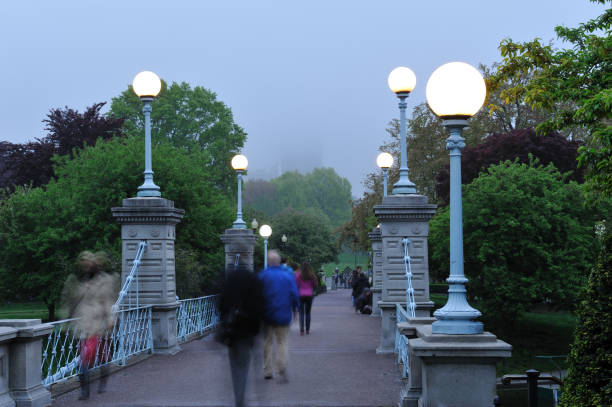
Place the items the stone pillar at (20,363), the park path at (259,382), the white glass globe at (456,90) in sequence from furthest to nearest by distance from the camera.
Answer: the park path at (259,382) → the stone pillar at (20,363) → the white glass globe at (456,90)

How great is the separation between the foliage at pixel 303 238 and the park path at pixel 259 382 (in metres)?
47.0

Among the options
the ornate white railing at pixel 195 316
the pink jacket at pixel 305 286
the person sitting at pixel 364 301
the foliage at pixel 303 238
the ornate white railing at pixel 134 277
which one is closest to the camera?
the ornate white railing at pixel 134 277

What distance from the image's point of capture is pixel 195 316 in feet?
57.1

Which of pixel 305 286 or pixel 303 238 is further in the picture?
pixel 303 238

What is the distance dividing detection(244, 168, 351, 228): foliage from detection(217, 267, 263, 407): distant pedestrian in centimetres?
12269

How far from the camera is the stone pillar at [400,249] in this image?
43.1 ft

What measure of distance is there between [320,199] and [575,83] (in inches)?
4990

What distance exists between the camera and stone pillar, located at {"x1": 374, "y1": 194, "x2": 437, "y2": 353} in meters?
13.1

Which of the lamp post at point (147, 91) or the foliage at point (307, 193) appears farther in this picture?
the foliage at point (307, 193)

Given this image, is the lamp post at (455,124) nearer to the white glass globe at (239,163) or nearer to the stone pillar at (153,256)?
the stone pillar at (153,256)

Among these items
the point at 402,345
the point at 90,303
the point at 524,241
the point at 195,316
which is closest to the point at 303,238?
the point at 524,241

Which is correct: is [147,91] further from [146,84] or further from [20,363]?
[20,363]

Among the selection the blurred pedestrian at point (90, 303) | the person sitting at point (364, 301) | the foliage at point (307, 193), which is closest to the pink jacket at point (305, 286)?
the blurred pedestrian at point (90, 303)

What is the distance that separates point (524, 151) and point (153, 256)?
101 ft
